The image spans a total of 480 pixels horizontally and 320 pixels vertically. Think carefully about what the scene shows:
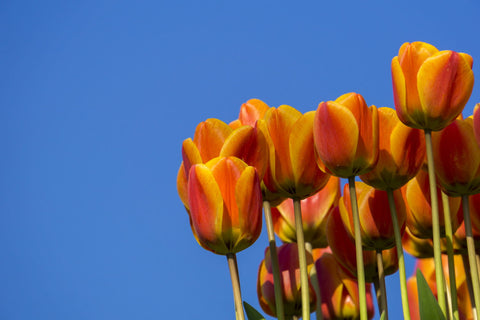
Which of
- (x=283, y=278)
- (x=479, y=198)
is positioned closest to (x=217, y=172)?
(x=283, y=278)

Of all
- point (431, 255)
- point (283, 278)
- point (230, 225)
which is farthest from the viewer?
point (431, 255)

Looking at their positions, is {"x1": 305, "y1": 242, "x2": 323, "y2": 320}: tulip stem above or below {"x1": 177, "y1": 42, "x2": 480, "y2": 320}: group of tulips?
below

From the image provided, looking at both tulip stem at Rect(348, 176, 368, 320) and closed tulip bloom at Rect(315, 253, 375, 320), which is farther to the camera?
closed tulip bloom at Rect(315, 253, 375, 320)

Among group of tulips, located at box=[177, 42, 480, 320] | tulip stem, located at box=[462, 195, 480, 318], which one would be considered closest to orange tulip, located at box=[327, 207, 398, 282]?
group of tulips, located at box=[177, 42, 480, 320]

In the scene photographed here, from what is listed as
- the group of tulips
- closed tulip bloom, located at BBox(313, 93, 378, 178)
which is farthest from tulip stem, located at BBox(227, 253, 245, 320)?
closed tulip bloom, located at BBox(313, 93, 378, 178)

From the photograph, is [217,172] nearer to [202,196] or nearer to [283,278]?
[202,196]

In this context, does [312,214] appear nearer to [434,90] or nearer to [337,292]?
[337,292]

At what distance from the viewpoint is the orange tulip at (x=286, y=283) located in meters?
0.64

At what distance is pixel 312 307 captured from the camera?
66 centimetres

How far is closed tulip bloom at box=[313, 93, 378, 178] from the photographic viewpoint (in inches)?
21.9

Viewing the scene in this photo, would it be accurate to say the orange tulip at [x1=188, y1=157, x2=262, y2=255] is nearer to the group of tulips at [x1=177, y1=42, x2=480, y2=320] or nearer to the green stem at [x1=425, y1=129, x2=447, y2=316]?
the group of tulips at [x1=177, y1=42, x2=480, y2=320]

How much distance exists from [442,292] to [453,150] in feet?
0.41

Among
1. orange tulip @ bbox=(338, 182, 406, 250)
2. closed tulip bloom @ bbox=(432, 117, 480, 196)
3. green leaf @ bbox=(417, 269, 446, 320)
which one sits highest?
closed tulip bloom @ bbox=(432, 117, 480, 196)

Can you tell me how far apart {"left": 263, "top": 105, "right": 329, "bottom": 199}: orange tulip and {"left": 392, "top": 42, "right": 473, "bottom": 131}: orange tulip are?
3.1 inches
